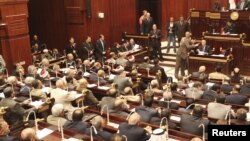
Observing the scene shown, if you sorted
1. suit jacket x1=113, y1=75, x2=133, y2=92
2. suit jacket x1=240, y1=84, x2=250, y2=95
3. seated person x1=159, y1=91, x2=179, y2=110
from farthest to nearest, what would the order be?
suit jacket x1=113, y1=75, x2=133, y2=92
suit jacket x1=240, y1=84, x2=250, y2=95
seated person x1=159, y1=91, x2=179, y2=110

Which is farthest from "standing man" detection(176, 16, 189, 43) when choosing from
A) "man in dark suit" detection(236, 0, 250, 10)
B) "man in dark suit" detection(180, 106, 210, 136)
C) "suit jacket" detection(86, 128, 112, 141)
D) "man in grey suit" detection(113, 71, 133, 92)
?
"suit jacket" detection(86, 128, 112, 141)

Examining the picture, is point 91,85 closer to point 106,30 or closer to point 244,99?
point 244,99

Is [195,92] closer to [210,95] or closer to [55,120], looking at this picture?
[210,95]

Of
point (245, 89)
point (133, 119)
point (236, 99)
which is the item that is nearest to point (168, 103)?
point (236, 99)

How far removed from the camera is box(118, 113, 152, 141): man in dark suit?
18.7 feet

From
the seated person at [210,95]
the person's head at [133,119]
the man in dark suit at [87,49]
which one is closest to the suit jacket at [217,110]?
the seated person at [210,95]

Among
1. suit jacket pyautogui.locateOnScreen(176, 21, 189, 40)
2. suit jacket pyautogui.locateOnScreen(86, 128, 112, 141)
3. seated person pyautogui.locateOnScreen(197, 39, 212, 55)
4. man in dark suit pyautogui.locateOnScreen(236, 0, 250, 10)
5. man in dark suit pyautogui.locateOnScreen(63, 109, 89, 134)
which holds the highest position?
man in dark suit pyautogui.locateOnScreen(236, 0, 250, 10)

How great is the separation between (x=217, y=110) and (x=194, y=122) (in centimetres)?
97

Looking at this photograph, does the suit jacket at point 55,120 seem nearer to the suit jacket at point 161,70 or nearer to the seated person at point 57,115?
the seated person at point 57,115

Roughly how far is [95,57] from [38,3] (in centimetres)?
390

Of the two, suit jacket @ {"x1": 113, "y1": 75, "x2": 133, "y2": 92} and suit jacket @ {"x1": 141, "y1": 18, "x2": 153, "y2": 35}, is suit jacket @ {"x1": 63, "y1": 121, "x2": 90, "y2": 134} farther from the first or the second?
suit jacket @ {"x1": 141, "y1": 18, "x2": 153, "y2": 35}

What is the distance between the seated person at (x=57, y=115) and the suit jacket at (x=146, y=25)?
9.66 m

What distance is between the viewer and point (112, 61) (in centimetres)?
1191

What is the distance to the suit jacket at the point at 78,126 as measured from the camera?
6.14 meters
